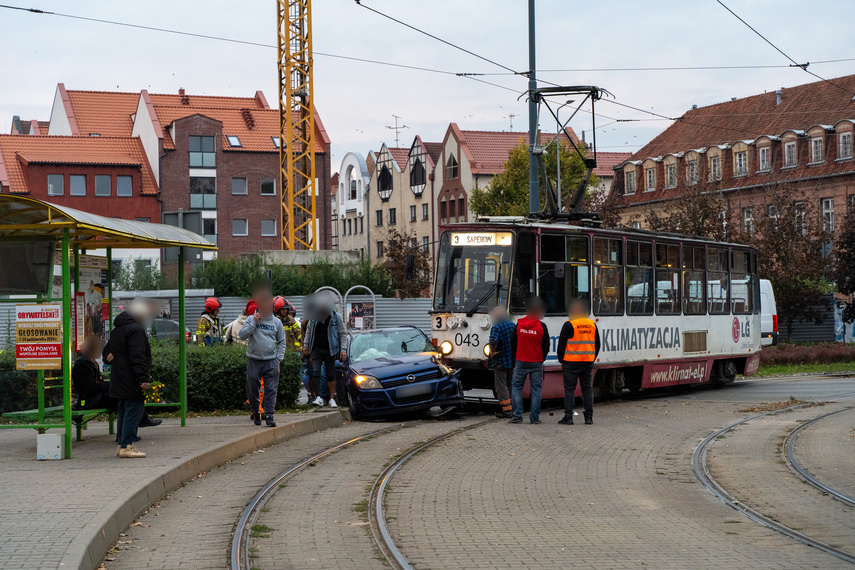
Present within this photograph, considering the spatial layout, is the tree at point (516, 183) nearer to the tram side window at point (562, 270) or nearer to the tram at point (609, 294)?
the tram at point (609, 294)

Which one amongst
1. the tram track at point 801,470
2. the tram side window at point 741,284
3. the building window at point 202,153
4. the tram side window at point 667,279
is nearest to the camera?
the tram track at point 801,470

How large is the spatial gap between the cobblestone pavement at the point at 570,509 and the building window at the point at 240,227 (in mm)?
54022

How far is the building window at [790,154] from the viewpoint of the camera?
55531mm

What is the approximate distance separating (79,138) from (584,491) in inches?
2372

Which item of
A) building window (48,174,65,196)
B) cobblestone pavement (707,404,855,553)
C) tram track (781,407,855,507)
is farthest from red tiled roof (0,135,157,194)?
tram track (781,407,855,507)

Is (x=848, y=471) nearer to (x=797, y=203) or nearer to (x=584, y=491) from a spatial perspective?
(x=584, y=491)

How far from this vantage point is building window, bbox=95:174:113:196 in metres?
62.8

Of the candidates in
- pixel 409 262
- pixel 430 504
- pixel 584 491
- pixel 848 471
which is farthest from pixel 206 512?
pixel 409 262

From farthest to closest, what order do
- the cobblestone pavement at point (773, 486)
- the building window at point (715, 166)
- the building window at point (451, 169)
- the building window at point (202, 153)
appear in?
the building window at point (451, 169)
the building window at point (202, 153)
the building window at point (715, 166)
the cobblestone pavement at point (773, 486)

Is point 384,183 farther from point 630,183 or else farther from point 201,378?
point 201,378

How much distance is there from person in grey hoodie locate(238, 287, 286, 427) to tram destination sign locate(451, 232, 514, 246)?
496cm

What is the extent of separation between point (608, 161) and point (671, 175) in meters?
23.3

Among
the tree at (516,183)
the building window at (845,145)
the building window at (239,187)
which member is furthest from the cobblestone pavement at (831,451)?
the building window at (239,187)

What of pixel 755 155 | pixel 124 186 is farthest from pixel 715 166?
pixel 124 186
